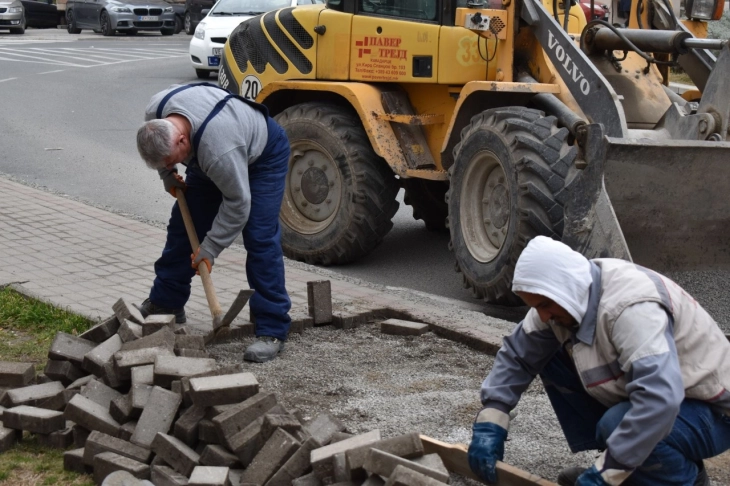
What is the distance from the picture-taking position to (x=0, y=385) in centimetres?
496

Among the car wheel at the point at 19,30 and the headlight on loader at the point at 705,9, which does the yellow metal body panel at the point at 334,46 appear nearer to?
the headlight on loader at the point at 705,9

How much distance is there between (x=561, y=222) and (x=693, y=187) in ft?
2.54

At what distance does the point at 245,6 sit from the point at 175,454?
15141 millimetres

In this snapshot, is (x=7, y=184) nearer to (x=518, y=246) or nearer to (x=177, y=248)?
(x=177, y=248)

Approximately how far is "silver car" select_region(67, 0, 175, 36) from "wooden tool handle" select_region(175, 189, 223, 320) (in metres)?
25.0

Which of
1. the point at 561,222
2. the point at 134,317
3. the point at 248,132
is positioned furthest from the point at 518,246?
the point at 134,317

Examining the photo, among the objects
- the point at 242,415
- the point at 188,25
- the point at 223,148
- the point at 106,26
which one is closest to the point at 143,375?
the point at 242,415

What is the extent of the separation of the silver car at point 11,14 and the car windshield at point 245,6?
1347 centimetres

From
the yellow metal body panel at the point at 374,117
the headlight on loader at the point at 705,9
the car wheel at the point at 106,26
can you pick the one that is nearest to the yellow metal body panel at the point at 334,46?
the yellow metal body panel at the point at 374,117

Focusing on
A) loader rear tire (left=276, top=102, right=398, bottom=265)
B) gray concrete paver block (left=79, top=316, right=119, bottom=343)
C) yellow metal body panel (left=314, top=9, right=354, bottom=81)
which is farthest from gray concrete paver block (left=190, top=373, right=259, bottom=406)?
yellow metal body panel (left=314, top=9, right=354, bottom=81)

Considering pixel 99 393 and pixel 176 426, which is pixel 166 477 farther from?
pixel 99 393

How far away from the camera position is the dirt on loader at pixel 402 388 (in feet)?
14.4

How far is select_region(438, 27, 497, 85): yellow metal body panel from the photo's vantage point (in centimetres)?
724

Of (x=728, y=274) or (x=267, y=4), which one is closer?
(x=728, y=274)
